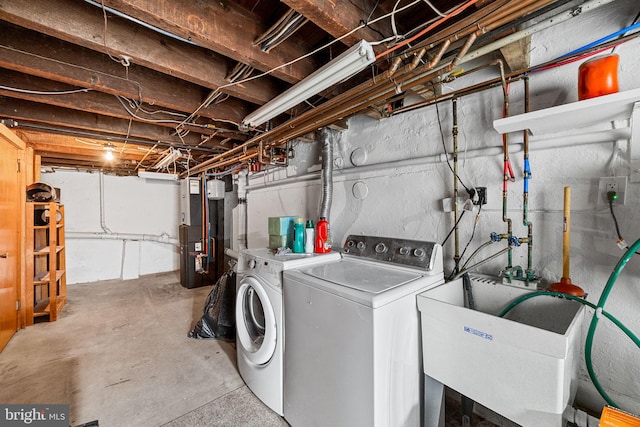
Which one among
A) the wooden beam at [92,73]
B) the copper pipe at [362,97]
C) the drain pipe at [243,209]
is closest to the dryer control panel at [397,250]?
the copper pipe at [362,97]

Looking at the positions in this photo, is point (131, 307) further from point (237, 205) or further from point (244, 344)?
point (244, 344)

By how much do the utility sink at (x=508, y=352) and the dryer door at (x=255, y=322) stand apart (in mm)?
920

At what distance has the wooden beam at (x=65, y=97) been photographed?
1.88 metres

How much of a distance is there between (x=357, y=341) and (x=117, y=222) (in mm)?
5813

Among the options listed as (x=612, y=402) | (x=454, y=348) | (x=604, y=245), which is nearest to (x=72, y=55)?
(x=454, y=348)

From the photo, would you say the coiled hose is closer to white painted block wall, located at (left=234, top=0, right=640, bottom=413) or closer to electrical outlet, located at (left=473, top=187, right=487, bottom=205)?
white painted block wall, located at (left=234, top=0, right=640, bottom=413)

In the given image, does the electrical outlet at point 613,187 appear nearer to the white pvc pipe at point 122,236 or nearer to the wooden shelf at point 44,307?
the wooden shelf at point 44,307

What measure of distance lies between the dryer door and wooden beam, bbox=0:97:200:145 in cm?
222

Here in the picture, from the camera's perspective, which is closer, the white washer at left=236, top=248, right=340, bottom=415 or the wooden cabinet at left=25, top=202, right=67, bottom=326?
the white washer at left=236, top=248, right=340, bottom=415

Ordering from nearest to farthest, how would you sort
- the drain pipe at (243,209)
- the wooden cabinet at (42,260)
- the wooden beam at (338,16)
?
the wooden beam at (338,16) < the wooden cabinet at (42,260) < the drain pipe at (243,209)

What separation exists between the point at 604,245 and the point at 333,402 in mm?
1568

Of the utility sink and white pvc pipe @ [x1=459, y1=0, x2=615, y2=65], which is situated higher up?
white pvc pipe @ [x1=459, y1=0, x2=615, y2=65]

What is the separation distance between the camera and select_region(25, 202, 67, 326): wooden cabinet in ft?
9.54

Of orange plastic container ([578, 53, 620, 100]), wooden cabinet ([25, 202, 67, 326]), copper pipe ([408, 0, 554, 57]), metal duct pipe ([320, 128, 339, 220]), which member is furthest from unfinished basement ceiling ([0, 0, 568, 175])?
wooden cabinet ([25, 202, 67, 326])
